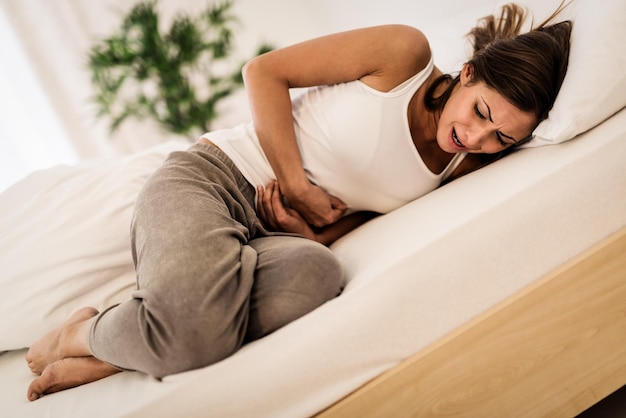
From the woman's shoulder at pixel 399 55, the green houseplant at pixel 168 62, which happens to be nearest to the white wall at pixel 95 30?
the green houseplant at pixel 168 62

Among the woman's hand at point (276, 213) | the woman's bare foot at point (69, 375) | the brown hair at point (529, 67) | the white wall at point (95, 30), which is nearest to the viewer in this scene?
the woman's bare foot at point (69, 375)

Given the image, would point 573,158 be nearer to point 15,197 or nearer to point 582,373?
point 582,373

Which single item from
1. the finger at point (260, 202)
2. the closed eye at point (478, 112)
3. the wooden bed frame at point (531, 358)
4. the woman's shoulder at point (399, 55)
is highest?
the woman's shoulder at point (399, 55)

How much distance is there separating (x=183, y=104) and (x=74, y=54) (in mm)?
740

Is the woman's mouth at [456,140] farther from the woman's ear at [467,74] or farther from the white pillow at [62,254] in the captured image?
the white pillow at [62,254]

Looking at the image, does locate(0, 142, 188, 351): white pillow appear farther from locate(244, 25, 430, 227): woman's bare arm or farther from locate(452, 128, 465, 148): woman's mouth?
locate(452, 128, 465, 148): woman's mouth

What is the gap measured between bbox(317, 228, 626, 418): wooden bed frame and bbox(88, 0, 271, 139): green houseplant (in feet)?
6.30

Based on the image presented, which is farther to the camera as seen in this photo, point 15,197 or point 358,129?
point 15,197

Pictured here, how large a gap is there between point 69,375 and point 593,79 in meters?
1.09

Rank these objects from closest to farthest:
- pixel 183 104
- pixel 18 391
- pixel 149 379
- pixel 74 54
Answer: pixel 149 379, pixel 18 391, pixel 183 104, pixel 74 54

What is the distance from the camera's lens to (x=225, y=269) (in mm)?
731

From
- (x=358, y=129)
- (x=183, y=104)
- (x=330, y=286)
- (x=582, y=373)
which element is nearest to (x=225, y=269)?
(x=330, y=286)

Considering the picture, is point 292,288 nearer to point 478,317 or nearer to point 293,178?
point 478,317

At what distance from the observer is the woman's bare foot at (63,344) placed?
2.82ft
